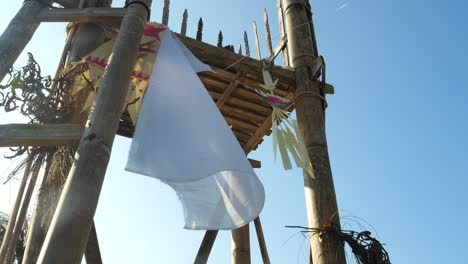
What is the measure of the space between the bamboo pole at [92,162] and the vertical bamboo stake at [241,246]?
3790 mm

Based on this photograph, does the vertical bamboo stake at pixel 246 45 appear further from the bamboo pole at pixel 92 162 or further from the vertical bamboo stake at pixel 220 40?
the bamboo pole at pixel 92 162

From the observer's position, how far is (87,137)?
2.23 m

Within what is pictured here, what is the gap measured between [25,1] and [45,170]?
135cm

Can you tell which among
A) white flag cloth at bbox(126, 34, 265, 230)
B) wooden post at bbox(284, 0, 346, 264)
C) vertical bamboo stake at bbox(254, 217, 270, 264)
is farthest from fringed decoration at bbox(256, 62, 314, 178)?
vertical bamboo stake at bbox(254, 217, 270, 264)

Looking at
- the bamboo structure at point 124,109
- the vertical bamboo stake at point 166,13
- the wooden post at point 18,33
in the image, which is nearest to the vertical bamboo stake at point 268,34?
the bamboo structure at point 124,109

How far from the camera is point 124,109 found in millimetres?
3637

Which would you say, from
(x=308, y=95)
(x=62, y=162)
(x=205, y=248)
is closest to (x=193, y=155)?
(x=62, y=162)

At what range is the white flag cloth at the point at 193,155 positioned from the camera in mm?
2561

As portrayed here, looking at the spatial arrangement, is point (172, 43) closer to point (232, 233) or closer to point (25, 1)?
point (25, 1)

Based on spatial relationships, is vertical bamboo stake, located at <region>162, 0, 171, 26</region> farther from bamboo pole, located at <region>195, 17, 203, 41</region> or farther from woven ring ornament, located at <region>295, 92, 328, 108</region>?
woven ring ornament, located at <region>295, 92, 328, 108</region>

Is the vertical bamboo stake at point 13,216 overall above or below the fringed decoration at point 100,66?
below

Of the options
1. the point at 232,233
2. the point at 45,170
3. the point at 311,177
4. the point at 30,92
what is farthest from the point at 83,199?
the point at 232,233

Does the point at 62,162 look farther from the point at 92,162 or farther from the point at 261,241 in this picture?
the point at 261,241

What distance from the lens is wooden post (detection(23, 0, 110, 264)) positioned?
268 centimetres
